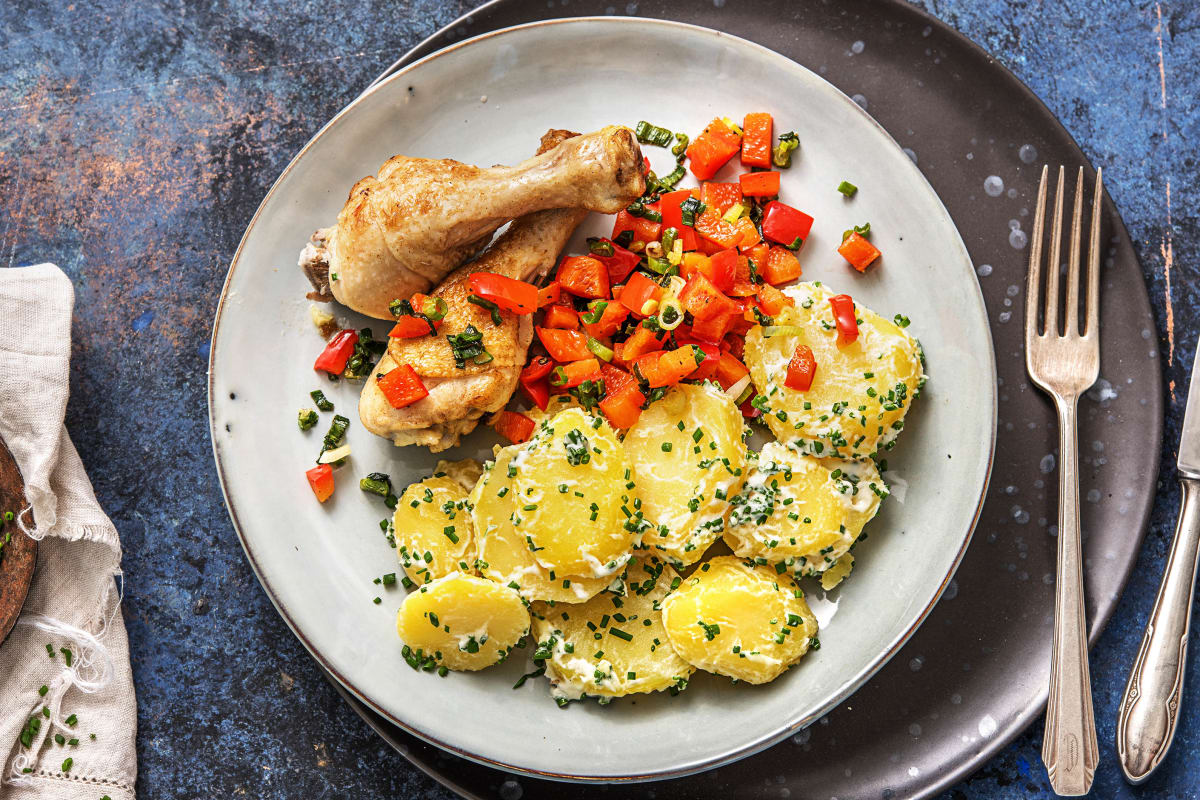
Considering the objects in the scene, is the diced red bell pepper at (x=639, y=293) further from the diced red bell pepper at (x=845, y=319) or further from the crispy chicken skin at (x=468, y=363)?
the diced red bell pepper at (x=845, y=319)

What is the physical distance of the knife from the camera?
305 cm

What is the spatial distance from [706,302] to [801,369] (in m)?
0.39

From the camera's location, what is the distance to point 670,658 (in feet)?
9.32

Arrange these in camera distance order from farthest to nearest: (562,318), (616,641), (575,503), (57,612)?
(57,612)
(562,318)
(616,641)
(575,503)

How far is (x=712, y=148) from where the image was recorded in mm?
3090

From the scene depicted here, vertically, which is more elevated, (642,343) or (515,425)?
(642,343)

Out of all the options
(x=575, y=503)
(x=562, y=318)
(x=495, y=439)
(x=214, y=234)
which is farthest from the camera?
(x=214, y=234)

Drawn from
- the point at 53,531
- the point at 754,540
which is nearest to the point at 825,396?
the point at 754,540

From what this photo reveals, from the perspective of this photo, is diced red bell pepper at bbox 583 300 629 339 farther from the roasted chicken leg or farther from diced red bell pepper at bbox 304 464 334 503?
diced red bell pepper at bbox 304 464 334 503

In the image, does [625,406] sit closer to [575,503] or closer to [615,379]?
[615,379]

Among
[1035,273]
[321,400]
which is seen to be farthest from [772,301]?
[321,400]

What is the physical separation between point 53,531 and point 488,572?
166 cm

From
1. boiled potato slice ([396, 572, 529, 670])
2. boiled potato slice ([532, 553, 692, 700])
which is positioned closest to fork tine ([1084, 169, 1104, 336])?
boiled potato slice ([532, 553, 692, 700])

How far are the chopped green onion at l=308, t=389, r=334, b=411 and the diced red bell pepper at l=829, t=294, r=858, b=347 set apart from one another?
6.13 feet
